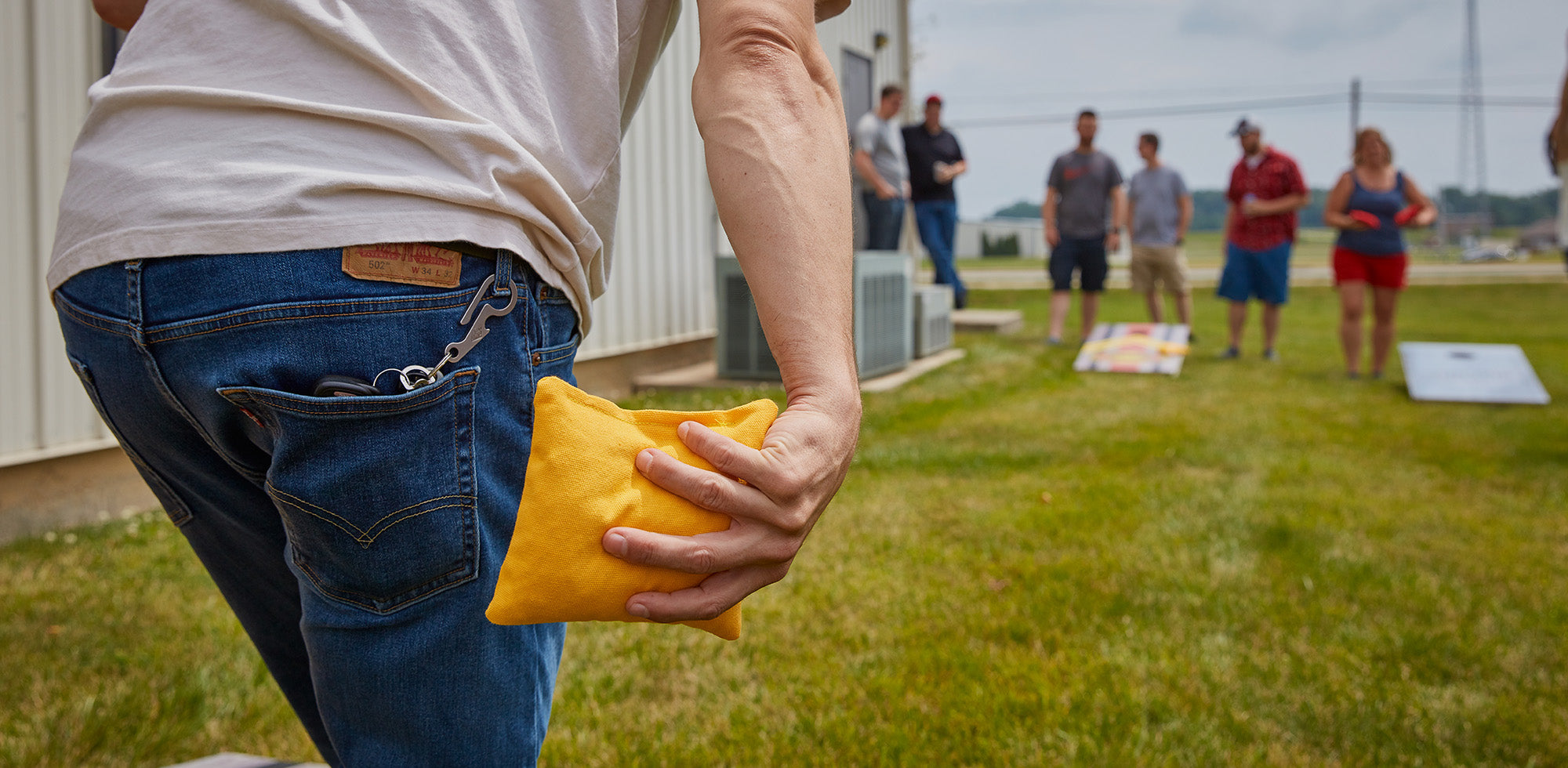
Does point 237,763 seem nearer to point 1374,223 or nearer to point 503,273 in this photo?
point 503,273

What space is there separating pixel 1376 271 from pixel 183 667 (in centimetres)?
839

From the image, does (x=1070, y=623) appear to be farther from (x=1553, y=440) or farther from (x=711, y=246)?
(x=711, y=246)

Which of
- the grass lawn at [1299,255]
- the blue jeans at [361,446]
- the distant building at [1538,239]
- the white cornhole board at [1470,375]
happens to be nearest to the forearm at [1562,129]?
the white cornhole board at [1470,375]

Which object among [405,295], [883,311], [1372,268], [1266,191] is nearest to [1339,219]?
[1372,268]

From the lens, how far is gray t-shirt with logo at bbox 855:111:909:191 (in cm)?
988

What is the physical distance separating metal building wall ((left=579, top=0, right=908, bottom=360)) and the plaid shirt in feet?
15.5

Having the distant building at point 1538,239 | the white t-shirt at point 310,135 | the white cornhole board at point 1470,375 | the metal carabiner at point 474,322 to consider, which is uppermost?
the distant building at point 1538,239

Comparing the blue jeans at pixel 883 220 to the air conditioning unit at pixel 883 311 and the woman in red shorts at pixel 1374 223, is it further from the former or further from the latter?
the woman in red shorts at pixel 1374 223

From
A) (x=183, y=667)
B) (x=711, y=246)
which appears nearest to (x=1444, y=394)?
(x=711, y=246)

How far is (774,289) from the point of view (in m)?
0.92

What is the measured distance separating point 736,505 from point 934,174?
10.00 metres

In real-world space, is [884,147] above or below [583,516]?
above

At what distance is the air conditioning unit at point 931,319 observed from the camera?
920 cm

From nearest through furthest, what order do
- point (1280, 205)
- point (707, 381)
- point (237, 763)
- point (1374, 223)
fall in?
1. point (237, 763)
2. point (707, 381)
3. point (1374, 223)
4. point (1280, 205)
